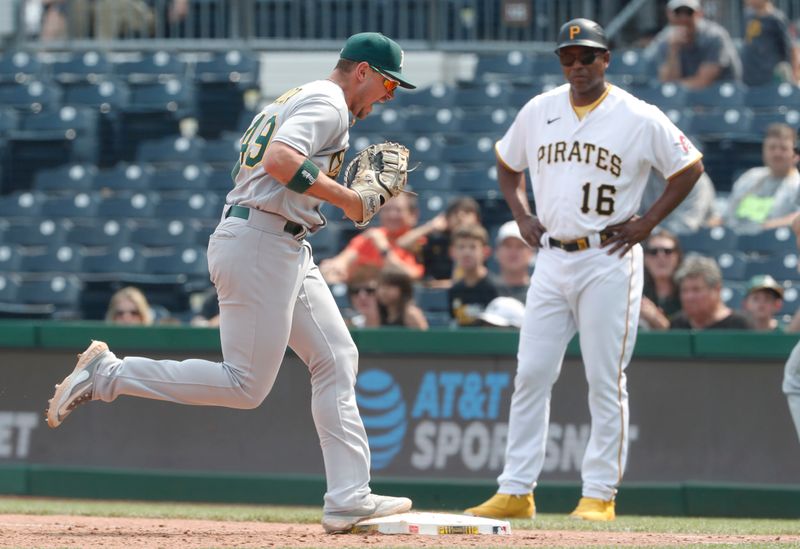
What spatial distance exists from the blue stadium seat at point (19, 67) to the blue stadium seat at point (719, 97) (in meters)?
6.11

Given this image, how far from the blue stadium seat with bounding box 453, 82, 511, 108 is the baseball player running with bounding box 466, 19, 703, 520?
5.71 m

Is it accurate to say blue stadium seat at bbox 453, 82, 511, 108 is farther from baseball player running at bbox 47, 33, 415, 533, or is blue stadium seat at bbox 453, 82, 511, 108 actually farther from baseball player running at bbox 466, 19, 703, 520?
baseball player running at bbox 47, 33, 415, 533

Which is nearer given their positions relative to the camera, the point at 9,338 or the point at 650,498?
the point at 650,498

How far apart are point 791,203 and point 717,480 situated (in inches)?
109

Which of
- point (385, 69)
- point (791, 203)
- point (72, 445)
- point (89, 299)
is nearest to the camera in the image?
point (385, 69)

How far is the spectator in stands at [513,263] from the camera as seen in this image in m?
8.21

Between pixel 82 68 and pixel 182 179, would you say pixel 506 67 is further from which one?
pixel 82 68

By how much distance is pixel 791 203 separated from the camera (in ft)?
30.4

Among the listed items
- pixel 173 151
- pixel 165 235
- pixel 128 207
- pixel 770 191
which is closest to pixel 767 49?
pixel 770 191

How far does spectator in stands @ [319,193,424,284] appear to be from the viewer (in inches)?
361

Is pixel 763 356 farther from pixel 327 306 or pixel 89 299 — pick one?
pixel 89 299

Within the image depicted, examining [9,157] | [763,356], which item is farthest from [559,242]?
[9,157]

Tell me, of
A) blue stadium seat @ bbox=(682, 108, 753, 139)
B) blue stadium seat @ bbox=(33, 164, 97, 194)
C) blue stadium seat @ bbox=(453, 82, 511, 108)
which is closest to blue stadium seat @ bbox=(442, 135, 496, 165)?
blue stadium seat @ bbox=(453, 82, 511, 108)

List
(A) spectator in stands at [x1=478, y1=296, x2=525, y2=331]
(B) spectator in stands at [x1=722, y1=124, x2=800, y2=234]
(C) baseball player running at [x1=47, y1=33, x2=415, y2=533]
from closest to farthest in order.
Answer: (C) baseball player running at [x1=47, y1=33, x2=415, y2=533]
(A) spectator in stands at [x1=478, y1=296, x2=525, y2=331]
(B) spectator in stands at [x1=722, y1=124, x2=800, y2=234]
